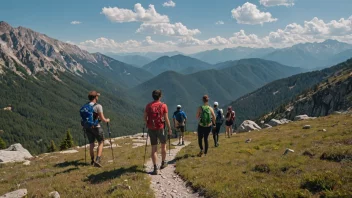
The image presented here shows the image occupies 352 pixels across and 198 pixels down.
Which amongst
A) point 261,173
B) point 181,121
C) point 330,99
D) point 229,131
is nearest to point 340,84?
point 330,99

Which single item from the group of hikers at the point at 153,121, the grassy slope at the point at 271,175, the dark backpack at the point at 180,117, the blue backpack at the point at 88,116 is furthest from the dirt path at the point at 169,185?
the dark backpack at the point at 180,117

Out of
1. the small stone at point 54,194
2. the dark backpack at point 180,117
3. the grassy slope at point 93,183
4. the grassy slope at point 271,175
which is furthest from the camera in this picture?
the dark backpack at point 180,117

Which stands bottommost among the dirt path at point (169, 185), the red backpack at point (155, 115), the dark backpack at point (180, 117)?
the dirt path at point (169, 185)

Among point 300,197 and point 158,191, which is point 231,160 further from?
point 300,197

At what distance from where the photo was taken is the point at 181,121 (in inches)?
1044

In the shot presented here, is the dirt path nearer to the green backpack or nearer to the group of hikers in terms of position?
the group of hikers

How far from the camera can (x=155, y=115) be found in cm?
1419

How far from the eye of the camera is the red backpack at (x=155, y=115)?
14.2 metres

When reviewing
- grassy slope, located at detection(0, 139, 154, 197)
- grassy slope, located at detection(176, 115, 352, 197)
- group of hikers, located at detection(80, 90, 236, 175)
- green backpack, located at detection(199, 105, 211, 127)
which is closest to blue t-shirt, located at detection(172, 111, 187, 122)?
group of hikers, located at detection(80, 90, 236, 175)

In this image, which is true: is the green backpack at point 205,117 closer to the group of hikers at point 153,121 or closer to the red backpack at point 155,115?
the group of hikers at point 153,121

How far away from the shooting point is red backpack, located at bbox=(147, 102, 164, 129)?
46.5 ft

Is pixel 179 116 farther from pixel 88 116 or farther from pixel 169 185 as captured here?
pixel 169 185

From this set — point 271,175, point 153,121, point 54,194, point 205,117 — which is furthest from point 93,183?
point 271,175

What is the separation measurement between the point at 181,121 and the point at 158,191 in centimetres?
1488
